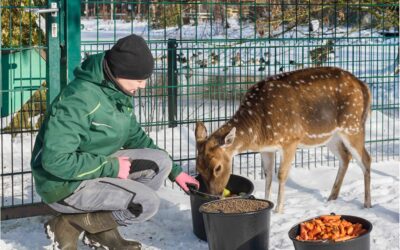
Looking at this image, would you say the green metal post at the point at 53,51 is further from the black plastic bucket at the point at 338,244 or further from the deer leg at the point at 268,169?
the black plastic bucket at the point at 338,244

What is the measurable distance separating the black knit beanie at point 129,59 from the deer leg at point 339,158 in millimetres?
3178

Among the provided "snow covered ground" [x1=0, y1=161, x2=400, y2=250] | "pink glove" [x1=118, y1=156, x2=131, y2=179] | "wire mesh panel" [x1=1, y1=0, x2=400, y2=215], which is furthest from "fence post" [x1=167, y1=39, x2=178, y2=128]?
"pink glove" [x1=118, y1=156, x2=131, y2=179]

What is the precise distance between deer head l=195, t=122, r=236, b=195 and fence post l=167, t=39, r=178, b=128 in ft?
4.35

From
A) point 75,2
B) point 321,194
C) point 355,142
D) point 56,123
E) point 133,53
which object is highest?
point 75,2

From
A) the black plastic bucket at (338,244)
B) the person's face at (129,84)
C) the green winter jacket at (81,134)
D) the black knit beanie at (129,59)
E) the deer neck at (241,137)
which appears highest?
the black knit beanie at (129,59)

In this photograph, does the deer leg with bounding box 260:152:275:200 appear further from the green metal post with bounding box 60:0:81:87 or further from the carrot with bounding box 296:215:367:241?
the carrot with bounding box 296:215:367:241

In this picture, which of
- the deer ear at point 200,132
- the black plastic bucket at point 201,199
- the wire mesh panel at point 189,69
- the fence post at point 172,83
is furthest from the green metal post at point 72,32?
the black plastic bucket at point 201,199

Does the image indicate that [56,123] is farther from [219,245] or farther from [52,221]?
[219,245]

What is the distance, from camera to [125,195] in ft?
15.3

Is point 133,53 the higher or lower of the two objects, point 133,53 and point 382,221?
the higher

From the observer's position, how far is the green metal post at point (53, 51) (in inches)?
241

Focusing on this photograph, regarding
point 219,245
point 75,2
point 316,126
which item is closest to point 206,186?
point 219,245

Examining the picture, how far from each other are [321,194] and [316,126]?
85 centimetres

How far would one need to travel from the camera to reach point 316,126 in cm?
683
